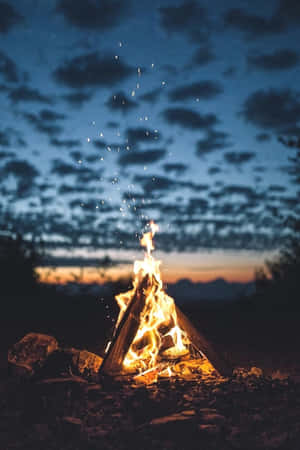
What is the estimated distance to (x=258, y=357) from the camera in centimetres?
955

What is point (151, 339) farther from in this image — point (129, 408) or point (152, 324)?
point (129, 408)

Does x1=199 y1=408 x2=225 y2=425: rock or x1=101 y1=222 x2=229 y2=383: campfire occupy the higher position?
x1=101 y1=222 x2=229 y2=383: campfire

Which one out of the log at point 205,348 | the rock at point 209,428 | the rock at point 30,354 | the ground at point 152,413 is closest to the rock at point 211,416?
the ground at point 152,413

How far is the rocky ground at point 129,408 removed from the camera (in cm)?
474

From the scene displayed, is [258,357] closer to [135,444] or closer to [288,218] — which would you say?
[135,444]

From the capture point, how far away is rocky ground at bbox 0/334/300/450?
4742 mm

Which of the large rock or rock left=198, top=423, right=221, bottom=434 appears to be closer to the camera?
rock left=198, top=423, right=221, bottom=434

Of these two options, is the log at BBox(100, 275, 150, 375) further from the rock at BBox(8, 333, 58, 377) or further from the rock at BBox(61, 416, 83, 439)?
the rock at BBox(61, 416, 83, 439)

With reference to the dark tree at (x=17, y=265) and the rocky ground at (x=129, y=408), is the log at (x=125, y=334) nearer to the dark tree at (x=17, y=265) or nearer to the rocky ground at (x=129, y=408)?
the rocky ground at (x=129, y=408)

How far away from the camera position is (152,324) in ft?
24.9

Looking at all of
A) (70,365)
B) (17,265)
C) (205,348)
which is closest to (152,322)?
(205,348)

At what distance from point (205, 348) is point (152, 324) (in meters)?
0.93

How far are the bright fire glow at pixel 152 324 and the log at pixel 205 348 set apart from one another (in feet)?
0.46

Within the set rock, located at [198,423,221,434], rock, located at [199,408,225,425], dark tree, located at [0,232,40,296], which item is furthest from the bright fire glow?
dark tree, located at [0,232,40,296]
